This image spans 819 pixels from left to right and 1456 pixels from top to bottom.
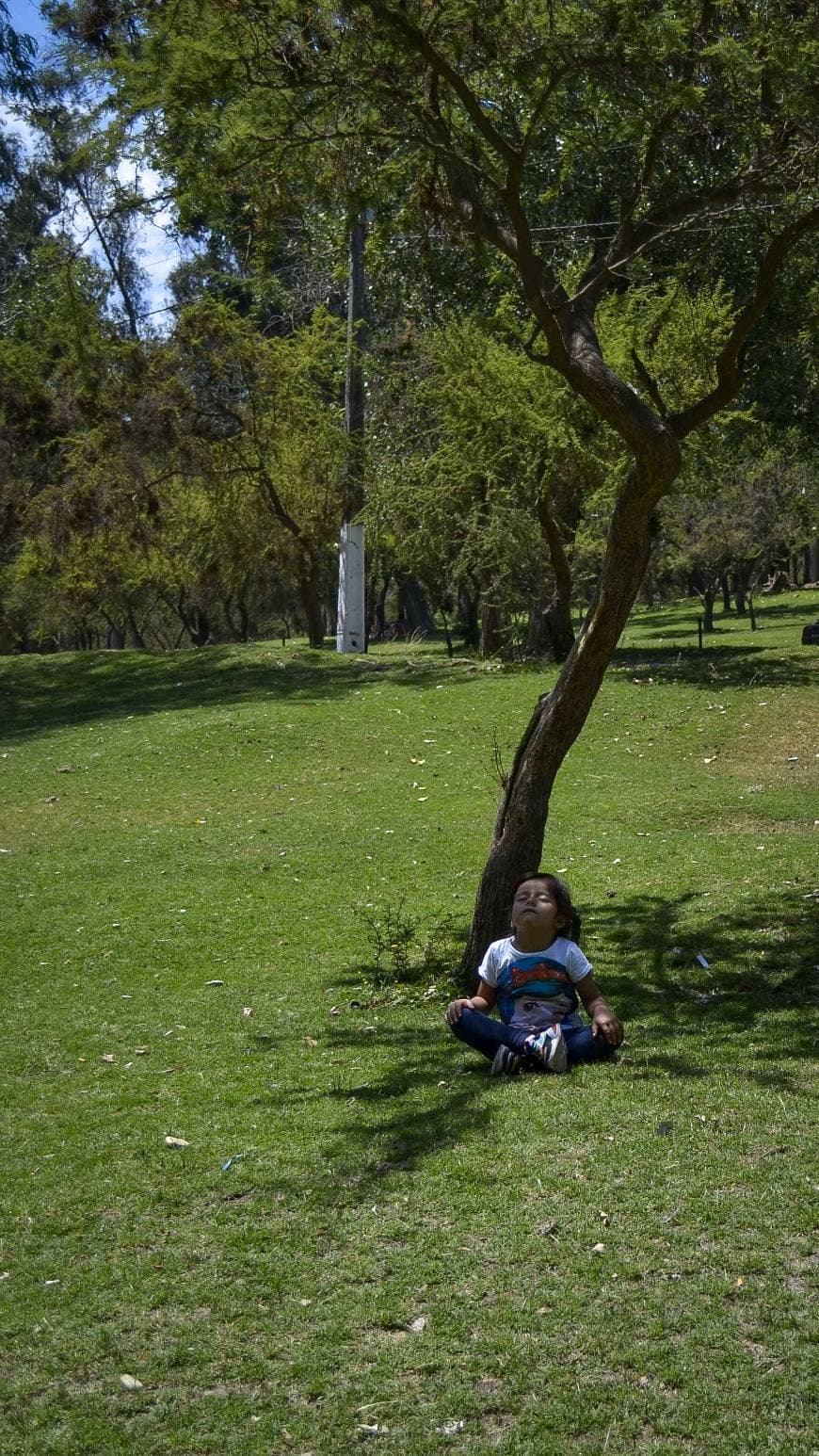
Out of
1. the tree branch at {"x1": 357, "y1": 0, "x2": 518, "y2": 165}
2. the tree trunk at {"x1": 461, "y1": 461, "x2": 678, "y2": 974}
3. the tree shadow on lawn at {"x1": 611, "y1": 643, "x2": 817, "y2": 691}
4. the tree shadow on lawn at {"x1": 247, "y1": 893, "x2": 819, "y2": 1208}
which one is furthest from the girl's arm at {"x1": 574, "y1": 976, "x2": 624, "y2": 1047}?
the tree shadow on lawn at {"x1": 611, "y1": 643, "x2": 817, "y2": 691}

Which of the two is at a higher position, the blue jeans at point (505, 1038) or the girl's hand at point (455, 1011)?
the girl's hand at point (455, 1011)

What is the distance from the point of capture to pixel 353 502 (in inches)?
1054

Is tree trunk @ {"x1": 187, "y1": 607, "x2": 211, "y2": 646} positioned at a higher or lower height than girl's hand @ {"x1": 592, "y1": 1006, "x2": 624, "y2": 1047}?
higher

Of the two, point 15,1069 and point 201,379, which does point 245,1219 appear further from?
point 201,379

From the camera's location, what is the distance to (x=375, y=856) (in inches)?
483

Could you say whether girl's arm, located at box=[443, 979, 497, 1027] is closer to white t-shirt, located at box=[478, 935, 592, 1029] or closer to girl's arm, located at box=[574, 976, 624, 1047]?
white t-shirt, located at box=[478, 935, 592, 1029]

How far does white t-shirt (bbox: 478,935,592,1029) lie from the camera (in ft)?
21.1

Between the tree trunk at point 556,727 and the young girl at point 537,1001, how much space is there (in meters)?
0.91

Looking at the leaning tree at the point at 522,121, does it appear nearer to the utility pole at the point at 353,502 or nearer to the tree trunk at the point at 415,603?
the utility pole at the point at 353,502

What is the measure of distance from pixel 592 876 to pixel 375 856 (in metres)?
2.12

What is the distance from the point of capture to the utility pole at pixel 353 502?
84.4ft

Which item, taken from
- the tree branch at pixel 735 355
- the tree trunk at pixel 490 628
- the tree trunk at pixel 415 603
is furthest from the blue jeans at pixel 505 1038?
the tree trunk at pixel 415 603

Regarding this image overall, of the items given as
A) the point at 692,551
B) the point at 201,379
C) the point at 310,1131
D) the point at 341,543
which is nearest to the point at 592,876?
the point at 310,1131

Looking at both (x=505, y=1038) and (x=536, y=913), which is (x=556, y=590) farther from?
(x=505, y=1038)
